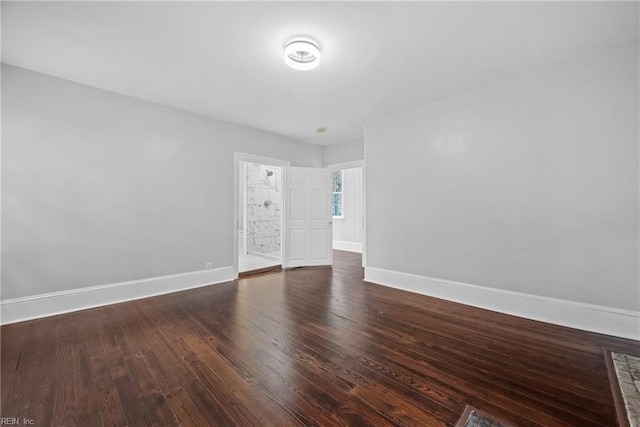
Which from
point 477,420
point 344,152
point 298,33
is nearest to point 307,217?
point 344,152

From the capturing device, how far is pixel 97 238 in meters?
3.27

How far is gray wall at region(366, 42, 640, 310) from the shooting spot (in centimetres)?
246

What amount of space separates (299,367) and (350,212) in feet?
20.5

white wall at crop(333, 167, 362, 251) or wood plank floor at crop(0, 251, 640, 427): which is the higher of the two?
white wall at crop(333, 167, 362, 251)

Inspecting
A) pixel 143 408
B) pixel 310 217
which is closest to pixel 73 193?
pixel 143 408

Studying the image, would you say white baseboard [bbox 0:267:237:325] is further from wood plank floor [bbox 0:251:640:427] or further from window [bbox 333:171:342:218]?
window [bbox 333:171:342:218]

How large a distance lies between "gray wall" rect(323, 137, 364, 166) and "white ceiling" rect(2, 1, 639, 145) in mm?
1911

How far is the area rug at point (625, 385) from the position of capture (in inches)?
57.6

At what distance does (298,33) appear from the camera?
7.45 feet

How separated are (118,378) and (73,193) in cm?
244

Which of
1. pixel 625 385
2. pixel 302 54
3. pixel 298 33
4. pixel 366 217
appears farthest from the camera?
pixel 366 217

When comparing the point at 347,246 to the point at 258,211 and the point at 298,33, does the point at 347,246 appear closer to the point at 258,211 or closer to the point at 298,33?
the point at 258,211

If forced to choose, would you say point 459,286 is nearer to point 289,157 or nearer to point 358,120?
point 358,120

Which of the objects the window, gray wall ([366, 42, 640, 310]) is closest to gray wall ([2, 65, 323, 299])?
gray wall ([366, 42, 640, 310])
